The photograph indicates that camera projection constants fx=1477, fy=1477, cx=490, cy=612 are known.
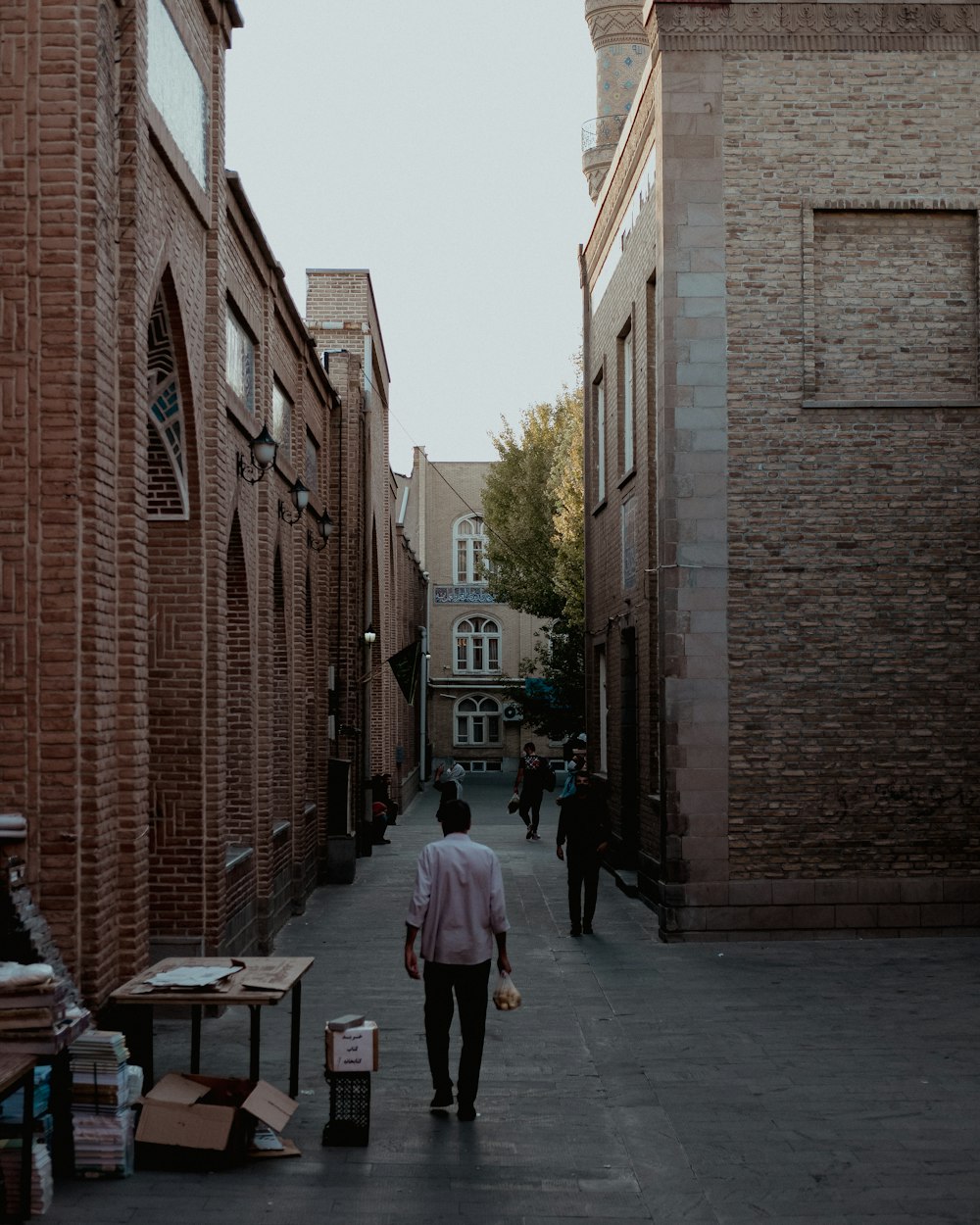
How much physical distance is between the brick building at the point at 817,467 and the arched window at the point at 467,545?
41457 millimetres

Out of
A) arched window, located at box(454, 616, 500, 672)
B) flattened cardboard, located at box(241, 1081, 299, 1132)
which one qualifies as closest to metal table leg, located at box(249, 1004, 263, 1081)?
flattened cardboard, located at box(241, 1081, 299, 1132)

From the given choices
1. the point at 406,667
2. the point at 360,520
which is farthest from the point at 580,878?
the point at 406,667

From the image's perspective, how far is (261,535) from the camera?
13.8 metres

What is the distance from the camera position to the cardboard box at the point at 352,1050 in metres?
7.16

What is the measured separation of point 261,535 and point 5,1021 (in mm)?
8015

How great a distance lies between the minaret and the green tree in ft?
19.3

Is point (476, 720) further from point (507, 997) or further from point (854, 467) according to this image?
point (507, 997)

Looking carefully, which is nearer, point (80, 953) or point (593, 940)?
point (80, 953)

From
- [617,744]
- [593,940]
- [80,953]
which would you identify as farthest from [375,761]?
[80,953]

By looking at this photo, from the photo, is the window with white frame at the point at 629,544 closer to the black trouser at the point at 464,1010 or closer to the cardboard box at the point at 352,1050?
the black trouser at the point at 464,1010

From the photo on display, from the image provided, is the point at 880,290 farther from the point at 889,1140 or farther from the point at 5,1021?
the point at 5,1021

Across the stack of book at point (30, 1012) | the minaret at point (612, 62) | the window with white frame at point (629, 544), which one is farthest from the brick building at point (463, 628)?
the stack of book at point (30, 1012)

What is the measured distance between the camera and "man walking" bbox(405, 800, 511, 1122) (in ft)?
25.1

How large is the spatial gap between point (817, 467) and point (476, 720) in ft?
135
